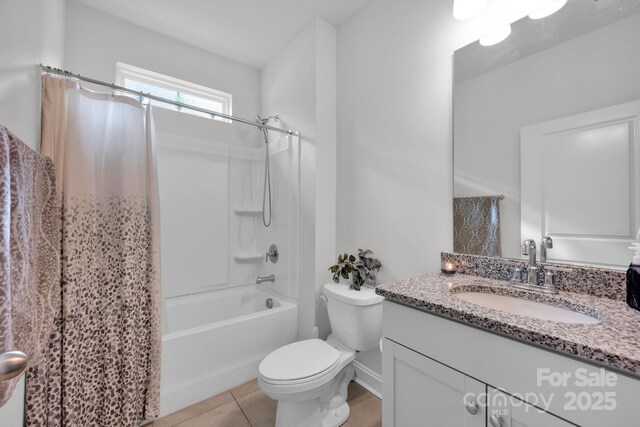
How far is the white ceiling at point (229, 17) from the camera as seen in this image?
1944 mm

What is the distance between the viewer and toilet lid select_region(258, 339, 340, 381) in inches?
52.8

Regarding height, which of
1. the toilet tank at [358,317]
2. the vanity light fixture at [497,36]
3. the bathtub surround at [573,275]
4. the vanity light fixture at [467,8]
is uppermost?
the vanity light fixture at [467,8]

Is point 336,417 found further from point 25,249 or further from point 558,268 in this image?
point 25,249

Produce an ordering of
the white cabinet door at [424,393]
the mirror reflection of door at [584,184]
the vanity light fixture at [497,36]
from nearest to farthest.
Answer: the white cabinet door at [424,393] < the mirror reflection of door at [584,184] < the vanity light fixture at [497,36]

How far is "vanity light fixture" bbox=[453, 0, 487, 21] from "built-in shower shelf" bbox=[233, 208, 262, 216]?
84.1 inches

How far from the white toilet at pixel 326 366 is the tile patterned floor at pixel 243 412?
0.12m

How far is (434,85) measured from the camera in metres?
1.52

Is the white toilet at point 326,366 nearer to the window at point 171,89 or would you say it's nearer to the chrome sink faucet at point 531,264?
the chrome sink faucet at point 531,264

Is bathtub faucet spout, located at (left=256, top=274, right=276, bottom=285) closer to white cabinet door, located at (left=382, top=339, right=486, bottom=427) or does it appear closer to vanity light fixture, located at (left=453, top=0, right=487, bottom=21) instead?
white cabinet door, located at (left=382, top=339, right=486, bottom=427)

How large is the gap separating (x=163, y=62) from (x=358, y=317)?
8.57 feet

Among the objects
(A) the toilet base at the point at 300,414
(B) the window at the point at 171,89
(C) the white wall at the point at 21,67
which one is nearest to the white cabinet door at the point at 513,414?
(A) the toilet base at the point at 300,414

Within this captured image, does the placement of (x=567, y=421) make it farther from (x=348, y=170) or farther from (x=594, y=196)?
(x=348, y=170)

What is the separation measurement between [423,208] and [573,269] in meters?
0.70

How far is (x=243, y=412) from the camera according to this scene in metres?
1.64
